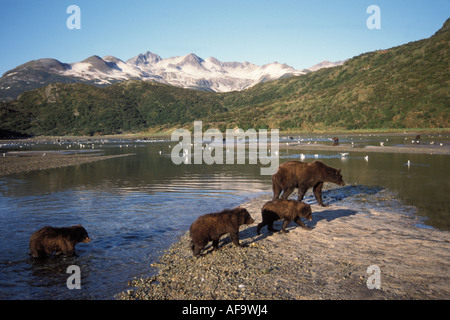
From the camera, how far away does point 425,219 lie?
1226 cm

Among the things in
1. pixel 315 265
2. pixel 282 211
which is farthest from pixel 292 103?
pixel 315 265

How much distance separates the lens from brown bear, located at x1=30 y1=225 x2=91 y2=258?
363 inches

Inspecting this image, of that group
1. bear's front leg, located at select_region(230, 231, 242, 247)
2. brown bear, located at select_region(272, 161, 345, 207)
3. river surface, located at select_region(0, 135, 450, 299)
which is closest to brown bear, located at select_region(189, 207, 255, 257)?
bear's front leg, located at select_region(230, 231, 242, 247)

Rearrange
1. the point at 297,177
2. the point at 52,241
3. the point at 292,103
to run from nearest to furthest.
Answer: the point at 52,241, the point at 297,177, the point at 292,103

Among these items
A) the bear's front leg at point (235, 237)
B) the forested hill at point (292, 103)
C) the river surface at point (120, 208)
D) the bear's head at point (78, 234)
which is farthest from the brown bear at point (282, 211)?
the forested hill at point (292, 103)

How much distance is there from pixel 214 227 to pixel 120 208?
7660mm

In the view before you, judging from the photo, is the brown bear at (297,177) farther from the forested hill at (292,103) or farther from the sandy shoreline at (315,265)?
the forested hill at (292,103)

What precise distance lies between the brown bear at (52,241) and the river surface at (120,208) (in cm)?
28


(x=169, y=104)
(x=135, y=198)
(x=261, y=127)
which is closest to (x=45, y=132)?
(x=169, y=104)

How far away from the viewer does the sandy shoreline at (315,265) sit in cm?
698

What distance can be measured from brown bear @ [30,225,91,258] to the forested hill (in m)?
83.9

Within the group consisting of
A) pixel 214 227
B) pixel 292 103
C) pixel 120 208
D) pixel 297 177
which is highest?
pixel 292 103

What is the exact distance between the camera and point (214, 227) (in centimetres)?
936

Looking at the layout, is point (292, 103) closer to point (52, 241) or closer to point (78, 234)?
point (78, 234)
